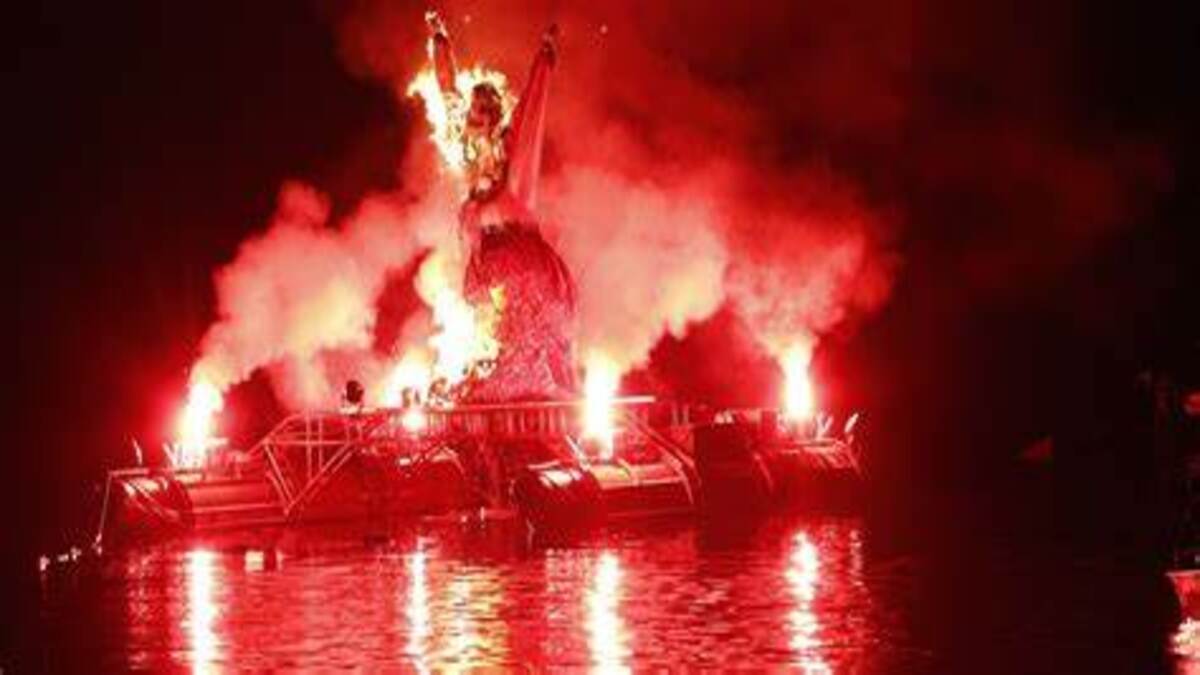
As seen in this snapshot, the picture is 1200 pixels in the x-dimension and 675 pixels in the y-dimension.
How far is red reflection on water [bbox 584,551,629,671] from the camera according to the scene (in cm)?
2472

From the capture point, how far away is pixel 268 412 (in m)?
66.1

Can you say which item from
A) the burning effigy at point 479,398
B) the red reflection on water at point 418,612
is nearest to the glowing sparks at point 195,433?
the burning effigy at point 479,398

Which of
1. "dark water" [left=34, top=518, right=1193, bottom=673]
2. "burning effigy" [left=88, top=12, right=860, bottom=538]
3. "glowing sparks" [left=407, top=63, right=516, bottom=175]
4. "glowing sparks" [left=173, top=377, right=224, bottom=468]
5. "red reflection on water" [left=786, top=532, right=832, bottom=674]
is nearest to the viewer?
"red reflection on water" [left=786, top=532, right=832, bottom=674]

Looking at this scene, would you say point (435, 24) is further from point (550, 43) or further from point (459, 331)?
point (459, 331)

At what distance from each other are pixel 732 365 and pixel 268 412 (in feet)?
44.3

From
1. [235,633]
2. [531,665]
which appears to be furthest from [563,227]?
[531,665]

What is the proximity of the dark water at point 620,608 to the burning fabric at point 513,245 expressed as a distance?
29.0 feet

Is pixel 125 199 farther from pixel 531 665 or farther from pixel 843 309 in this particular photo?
pixel 531 665

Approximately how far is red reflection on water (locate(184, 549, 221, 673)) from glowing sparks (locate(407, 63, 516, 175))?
13001 mm

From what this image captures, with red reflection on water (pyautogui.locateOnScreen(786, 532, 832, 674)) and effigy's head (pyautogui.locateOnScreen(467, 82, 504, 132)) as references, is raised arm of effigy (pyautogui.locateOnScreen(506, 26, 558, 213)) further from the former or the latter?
red reflection on water (pyautogui.locateOnScreen(786, 532, 832, 674))

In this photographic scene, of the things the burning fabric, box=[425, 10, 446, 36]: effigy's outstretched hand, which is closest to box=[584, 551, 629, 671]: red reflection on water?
the burning fabric

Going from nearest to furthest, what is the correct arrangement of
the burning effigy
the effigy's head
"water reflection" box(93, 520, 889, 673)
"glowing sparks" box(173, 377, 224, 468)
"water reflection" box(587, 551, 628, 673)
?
"water reflection" box(587, 551, 628, 673)
"water reflection" box(93, 520, 889, 673)
the burning effigy
"glowing sparks" box(173, 377, 224, 468)
the effigy's head

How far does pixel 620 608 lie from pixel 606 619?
116 cm

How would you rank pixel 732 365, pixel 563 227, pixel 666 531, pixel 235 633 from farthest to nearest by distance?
1. pixel 732 365
2. pixel 563 227
3. pixel 666 531
4. pixel 235 633
